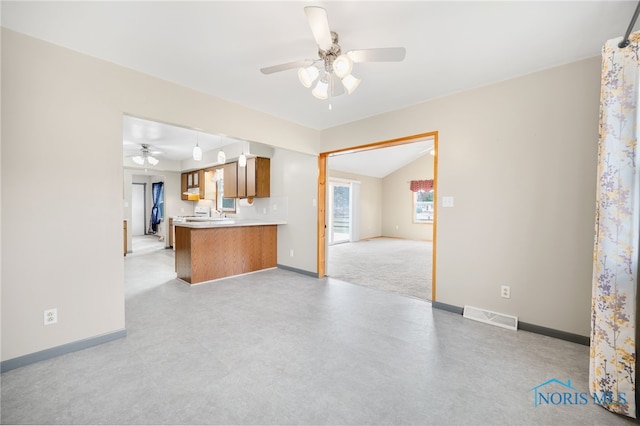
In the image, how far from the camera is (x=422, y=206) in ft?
31.9

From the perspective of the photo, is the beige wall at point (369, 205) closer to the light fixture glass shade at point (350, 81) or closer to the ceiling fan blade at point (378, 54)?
the light fixture glass shade at point (350, 81)

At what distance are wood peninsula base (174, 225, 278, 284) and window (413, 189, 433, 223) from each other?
6565mm

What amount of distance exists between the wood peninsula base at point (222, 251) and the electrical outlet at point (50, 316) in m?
1.91

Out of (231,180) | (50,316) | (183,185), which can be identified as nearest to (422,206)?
(231,180)

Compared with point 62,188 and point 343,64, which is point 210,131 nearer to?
point 62,188

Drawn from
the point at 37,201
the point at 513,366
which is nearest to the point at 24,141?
the point at 37,201

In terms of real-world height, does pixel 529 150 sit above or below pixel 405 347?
above

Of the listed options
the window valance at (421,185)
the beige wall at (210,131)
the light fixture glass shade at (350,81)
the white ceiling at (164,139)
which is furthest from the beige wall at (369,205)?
the light fixture glass shade at (350,81)

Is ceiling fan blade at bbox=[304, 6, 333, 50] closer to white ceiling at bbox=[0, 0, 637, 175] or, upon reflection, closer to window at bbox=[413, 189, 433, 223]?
white ceiling at bbox=[0, 0, 637, 175]

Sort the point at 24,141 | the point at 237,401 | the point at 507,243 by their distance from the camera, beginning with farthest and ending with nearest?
the point at 507,243
the point at 24,141
the point at 237,401

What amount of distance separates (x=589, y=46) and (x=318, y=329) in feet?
10.9

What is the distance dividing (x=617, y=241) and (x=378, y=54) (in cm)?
188

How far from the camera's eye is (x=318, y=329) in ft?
8.34

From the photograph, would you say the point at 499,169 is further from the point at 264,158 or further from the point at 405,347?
the point at 264,158
